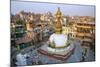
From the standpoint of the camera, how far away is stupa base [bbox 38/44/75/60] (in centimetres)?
232

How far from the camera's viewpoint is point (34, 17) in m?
2.29

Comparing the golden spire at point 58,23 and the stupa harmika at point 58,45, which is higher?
the golden spire at point 58,23

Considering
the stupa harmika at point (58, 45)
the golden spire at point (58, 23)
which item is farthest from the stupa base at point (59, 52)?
the golden spire at point (58, 23)

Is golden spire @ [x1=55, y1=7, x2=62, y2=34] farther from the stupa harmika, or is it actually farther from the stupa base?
the stupa base

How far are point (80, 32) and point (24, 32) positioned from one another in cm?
76

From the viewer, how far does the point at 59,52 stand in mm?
→ 2396

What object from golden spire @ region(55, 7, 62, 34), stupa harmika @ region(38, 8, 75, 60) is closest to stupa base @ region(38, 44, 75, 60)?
stupa harmika @ region(38, 8, 75, 60)

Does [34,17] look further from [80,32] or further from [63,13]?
[80,32]

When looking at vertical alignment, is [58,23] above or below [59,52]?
above

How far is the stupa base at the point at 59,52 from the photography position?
2321 millimetres

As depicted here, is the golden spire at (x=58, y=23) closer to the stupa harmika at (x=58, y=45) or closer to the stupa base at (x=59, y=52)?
the stupa harmika at (x=58, y=45)

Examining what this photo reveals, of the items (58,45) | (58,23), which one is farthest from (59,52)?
(58,23)

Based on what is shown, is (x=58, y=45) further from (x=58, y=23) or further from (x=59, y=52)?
(x=58, y=23)
